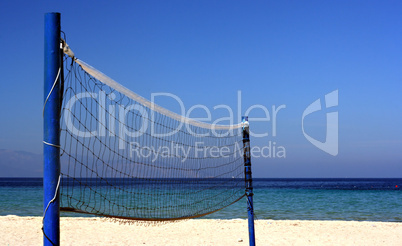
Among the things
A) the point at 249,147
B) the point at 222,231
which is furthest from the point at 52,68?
the point at 222,231

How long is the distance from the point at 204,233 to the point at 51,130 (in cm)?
808

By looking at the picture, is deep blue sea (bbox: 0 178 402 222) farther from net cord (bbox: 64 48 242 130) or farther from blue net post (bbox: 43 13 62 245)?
blue net post (bbox: 43 13 62 245)

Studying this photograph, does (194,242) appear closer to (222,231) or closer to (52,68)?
(222,231)

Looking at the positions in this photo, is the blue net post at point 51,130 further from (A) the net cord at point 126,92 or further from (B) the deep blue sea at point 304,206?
(B) the deep blue sea at point 304,206

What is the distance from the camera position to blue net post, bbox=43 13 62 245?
3418 millimetres

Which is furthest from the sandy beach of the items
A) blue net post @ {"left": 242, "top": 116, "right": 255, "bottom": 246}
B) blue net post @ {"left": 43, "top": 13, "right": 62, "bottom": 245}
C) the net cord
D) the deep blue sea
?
blue net post @ {"left": 43, "top": 13, "right": 62, "bottom": 245}

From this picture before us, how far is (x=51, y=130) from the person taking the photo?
11.3 ft

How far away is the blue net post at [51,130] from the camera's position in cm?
342

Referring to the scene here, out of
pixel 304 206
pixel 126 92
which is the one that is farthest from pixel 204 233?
pixel 304 206

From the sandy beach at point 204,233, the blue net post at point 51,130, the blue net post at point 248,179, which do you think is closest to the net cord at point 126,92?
the blue net post at point 51,130

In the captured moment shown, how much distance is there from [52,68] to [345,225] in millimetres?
11173

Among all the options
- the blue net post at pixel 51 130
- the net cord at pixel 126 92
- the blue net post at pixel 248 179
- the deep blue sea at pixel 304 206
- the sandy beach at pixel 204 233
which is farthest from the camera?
the deep blue sea at pixel 304 206

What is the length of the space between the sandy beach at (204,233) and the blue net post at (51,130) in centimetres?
546

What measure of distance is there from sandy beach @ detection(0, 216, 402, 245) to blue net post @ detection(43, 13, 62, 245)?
546cm
